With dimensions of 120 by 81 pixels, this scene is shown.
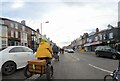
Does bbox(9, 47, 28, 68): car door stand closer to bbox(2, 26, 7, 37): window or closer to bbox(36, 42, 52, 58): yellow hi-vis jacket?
bbox(36, 42, 52, 58): yellow hi-vis jacket

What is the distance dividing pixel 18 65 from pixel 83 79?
4.43m

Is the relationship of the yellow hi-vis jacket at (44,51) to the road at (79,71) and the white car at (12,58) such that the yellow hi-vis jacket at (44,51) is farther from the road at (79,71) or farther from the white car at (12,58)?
the white car at (12,58)

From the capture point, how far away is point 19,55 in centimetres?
1115

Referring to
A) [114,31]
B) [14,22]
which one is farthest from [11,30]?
[114,31]

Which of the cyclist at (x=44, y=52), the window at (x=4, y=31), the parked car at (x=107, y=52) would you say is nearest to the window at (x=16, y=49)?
the cyclist at (x=44, y=52)

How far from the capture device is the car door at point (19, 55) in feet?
35.4

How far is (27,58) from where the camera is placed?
1178 centimetres

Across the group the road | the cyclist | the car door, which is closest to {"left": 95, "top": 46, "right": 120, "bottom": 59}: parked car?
the road

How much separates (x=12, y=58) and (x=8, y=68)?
1.95 feet

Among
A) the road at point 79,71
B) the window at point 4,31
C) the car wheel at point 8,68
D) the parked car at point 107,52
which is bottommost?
the road at point 79,71

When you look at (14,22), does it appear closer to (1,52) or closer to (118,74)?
(1,52)

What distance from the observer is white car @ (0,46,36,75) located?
396 inches

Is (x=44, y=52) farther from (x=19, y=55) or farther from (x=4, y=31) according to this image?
(x=4, y=31)

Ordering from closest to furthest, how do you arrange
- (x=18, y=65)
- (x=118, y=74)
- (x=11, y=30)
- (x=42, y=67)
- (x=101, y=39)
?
(x=118, y=74) → (x=42, y=67) → (x=18, y=65) → (x=11, y=30) → (x=101, y=39)
